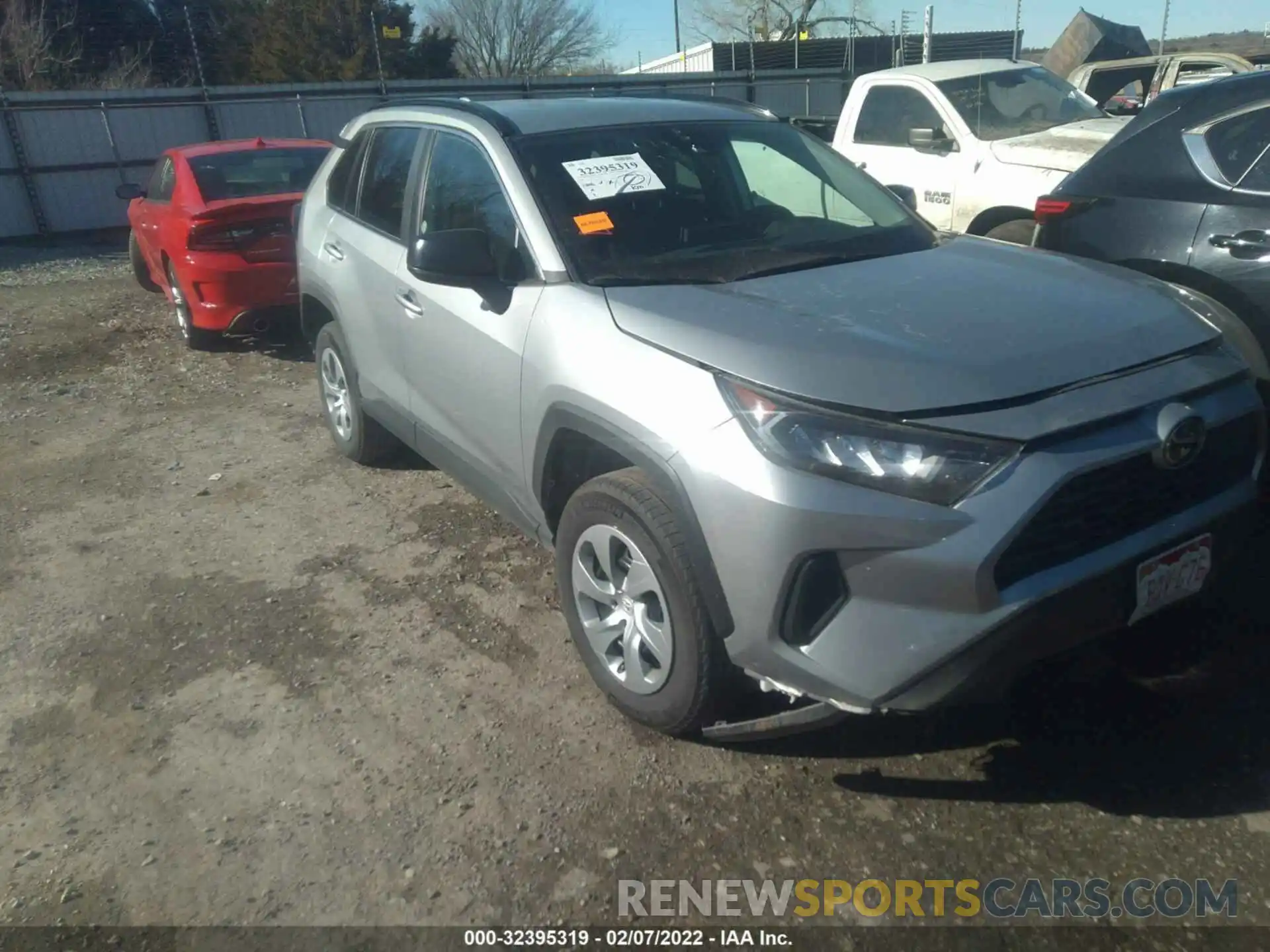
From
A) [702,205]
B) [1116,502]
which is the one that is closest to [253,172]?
[702,205]

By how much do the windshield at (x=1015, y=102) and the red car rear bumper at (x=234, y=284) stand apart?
5.09 meters

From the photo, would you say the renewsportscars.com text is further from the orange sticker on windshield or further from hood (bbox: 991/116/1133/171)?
hood (bbox: 991/116/1133/171)

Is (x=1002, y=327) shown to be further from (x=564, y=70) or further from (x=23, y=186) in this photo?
(x=564, y=70)

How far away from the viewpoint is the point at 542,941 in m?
2.43

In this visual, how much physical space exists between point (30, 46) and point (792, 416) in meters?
30.7

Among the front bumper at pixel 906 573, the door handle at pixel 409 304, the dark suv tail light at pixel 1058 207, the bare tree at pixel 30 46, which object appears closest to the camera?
the front bumper at pixel 906 573

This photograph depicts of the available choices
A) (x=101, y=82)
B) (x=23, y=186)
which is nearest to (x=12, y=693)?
(x=23, y=186)

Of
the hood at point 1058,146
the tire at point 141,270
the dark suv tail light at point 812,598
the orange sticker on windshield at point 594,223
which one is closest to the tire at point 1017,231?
the hood at point 1058,146

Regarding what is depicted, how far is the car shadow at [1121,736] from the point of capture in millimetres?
2742

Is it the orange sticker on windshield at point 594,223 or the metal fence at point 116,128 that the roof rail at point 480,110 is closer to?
the orange sticker on windshield at point 594,223

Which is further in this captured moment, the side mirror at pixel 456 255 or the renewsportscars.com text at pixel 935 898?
the side mirror at pixel 456 255

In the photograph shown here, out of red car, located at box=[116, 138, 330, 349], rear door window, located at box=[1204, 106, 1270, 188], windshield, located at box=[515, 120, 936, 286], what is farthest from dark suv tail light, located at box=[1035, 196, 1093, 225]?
red car, located at box=[116, 138, 330, 349]

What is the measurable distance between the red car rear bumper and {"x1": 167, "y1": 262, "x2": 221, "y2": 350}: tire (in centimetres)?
45

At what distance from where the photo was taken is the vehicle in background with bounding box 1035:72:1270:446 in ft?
12.7
